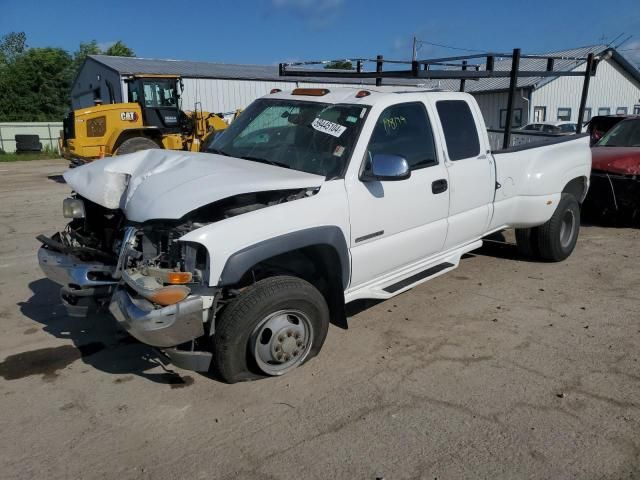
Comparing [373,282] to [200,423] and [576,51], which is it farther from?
[576,51]

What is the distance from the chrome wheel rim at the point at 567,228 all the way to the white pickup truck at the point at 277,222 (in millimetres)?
1517

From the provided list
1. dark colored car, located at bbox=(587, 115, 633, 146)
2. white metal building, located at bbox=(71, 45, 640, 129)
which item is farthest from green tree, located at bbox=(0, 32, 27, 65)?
dark colored car, located at bbox=(587, 115, 633, 146)

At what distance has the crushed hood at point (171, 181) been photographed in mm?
3484

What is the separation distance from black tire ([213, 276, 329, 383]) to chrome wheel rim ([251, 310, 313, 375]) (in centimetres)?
4

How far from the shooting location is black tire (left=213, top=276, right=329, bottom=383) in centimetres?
348

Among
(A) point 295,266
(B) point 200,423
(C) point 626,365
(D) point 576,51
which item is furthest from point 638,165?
(D) point 576,51

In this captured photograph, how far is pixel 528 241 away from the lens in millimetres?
6539

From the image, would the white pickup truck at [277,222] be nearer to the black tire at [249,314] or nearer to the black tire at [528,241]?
the black tire at [249,314]

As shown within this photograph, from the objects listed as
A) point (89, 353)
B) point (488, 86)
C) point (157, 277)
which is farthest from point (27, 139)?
point (157, 277)

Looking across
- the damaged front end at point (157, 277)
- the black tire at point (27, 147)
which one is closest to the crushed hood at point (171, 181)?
the damaged front end at point (157, 277)

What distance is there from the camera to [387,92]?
15.1 ft

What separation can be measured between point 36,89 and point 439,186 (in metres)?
53.9

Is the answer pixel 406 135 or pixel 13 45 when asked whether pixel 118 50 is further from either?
pixel 406 135

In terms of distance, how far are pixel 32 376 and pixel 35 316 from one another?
124 cm
